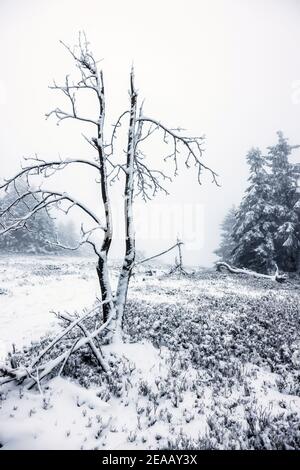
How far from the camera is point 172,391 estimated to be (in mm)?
5438

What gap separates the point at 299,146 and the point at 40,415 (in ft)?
104

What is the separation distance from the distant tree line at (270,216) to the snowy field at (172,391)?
17.0m

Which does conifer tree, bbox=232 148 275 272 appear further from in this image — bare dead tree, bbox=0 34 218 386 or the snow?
bare dead tree, bbox=0 34 218 386

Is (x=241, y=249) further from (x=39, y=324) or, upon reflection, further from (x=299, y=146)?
(x=39, y=324)

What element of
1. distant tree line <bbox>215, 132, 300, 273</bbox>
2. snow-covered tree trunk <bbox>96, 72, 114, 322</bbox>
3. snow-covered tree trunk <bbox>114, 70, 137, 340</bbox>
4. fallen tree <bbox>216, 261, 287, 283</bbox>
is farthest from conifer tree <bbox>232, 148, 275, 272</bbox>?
snow-covered tree trunk <bbox>96, 72, 114, 322</bbox>

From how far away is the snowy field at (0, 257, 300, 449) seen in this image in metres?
4.17

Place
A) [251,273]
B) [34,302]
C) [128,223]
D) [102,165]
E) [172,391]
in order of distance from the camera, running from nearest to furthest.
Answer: [172,391] → [102,165] → [128,223] → [34,302] → [251,273]

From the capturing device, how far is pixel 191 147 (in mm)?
8062

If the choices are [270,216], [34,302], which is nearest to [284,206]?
[270,216]

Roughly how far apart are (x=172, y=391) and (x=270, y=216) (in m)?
24.8

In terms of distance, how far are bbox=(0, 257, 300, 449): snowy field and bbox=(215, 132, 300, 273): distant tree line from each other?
667 inches

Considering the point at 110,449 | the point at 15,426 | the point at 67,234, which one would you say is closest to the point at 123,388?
the point at 110,449

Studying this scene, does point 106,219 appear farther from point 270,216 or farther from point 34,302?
point 270,216

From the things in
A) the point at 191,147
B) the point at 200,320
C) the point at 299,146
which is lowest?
the point at 200,320
